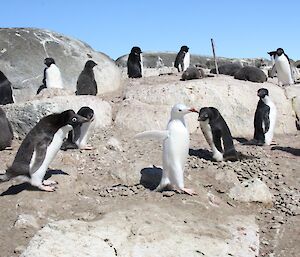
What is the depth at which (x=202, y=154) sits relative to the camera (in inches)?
322

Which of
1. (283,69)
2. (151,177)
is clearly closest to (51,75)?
(283,69)

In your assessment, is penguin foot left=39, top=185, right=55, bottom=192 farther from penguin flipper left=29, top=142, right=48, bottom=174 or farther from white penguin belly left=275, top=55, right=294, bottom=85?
white penguin belly left=275, top=55, right=294, bottom=85

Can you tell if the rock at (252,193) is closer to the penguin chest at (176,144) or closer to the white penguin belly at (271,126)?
the penguin chest at (176,144)

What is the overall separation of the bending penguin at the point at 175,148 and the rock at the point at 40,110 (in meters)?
3.02

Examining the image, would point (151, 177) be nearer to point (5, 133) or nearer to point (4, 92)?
point (5, 133)

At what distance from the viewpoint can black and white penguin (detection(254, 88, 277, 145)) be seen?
30.7ft

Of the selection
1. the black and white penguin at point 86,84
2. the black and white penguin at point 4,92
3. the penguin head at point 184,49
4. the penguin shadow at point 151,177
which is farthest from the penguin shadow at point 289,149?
the penguin head at point 184,49

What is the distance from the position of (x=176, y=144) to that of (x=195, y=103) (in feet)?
12.6

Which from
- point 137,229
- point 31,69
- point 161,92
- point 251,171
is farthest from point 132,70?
point 137,229

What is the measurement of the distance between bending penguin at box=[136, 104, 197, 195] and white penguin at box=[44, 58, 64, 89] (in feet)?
20.3

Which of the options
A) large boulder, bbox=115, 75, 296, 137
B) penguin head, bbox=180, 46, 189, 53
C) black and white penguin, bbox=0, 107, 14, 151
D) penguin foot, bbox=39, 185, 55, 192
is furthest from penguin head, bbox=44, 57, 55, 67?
penguin foot, bbox=39, 185, 55, 192

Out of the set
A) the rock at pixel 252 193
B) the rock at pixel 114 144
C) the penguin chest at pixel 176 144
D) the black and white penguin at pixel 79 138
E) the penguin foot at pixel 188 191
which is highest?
the penguin chest at pixel 176 144

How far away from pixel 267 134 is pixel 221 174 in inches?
98.2

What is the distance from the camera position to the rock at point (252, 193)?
660 centimetres
